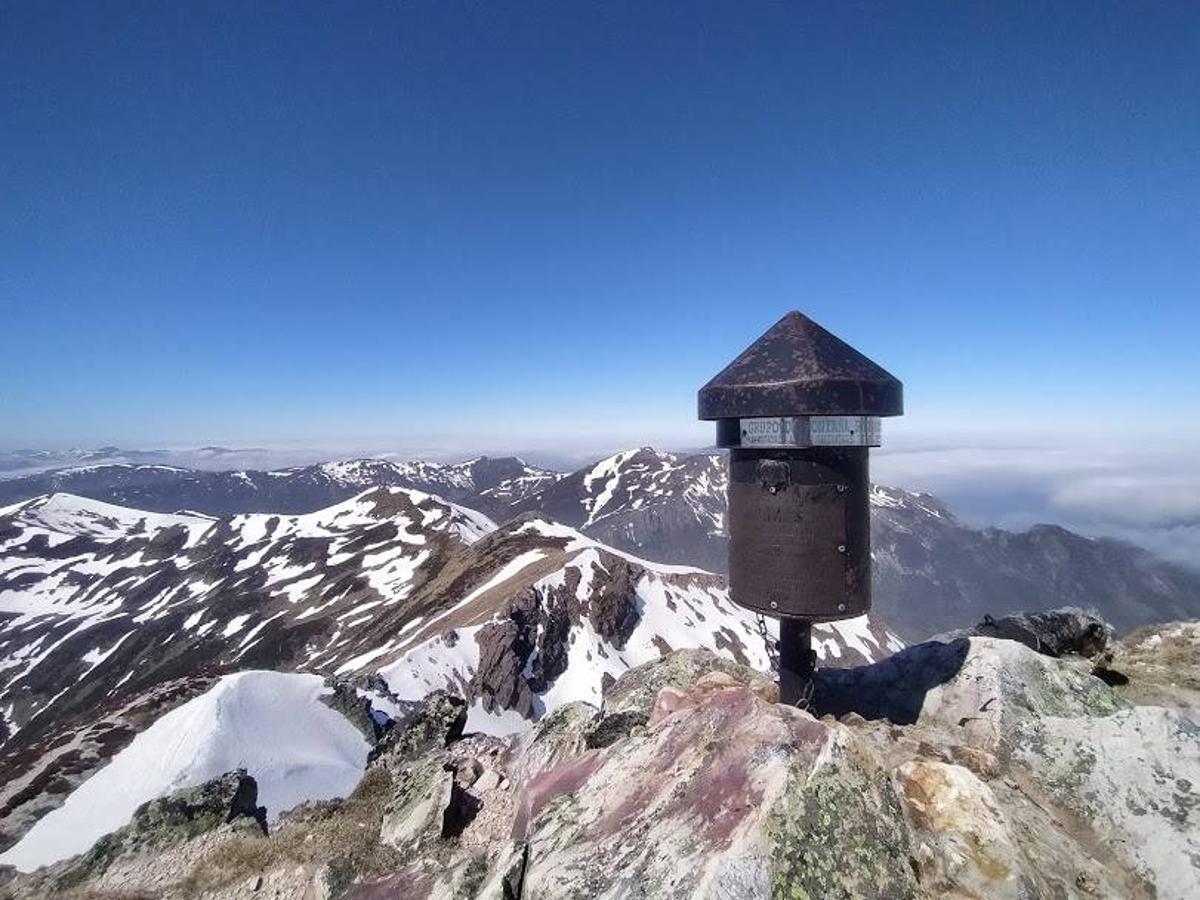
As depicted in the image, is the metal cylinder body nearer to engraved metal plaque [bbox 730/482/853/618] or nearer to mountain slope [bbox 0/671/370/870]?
engraved metal plaque [bbox 730/482/853/618]

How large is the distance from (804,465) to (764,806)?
335cm

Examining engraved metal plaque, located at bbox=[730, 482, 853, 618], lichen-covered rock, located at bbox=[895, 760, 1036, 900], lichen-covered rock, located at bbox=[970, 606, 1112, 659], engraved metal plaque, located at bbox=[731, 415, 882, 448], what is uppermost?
engraved metal plaque, located at bbox=[731, 415, 882, 448]

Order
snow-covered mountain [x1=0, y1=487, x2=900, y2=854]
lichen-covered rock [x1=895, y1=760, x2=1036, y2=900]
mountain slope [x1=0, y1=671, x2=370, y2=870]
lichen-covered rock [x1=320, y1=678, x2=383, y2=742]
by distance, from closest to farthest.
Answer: lichen-covered rock [x1=895, y1=760, x2=1036, y2=900] → mountain slope [x1=0, y1=671, x2=370, y2=870] → lichen-covered rock [x1=320, y1=678, x2=383, y2=742] → snow-covered mountain [x1=0, y1=487, x2=900, y2=854]

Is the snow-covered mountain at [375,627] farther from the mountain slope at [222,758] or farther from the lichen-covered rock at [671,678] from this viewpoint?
the lichen-covered rock at [671,678]

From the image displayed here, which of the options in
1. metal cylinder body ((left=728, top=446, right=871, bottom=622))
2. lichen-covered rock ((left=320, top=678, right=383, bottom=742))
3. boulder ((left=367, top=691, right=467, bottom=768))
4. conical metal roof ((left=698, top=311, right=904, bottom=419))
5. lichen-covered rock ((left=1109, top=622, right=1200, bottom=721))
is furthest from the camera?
lichen-covered rock ((left=320, top=678, right=383, bottom=742))

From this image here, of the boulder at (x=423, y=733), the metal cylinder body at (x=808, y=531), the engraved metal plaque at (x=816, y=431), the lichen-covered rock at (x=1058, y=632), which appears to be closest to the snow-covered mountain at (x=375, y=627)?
the boulder at (x=423, y=733)

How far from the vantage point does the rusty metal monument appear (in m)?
6.46

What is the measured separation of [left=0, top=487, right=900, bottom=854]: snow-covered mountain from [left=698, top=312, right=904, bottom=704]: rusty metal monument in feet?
89.2

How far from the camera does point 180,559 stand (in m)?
166

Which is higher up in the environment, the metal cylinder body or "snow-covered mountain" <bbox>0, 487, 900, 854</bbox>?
the metal cylinder body

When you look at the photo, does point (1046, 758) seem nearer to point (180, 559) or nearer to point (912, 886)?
point (912, 886)

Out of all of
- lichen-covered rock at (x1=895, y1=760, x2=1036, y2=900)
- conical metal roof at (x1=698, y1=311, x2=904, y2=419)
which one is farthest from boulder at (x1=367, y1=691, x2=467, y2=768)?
conical metal roof at (x1=698, y1=311, x2=904, y2=419)

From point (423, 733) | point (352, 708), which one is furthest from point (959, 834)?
point (352, 708)

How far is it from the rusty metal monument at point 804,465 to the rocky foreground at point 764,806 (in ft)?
4.57
